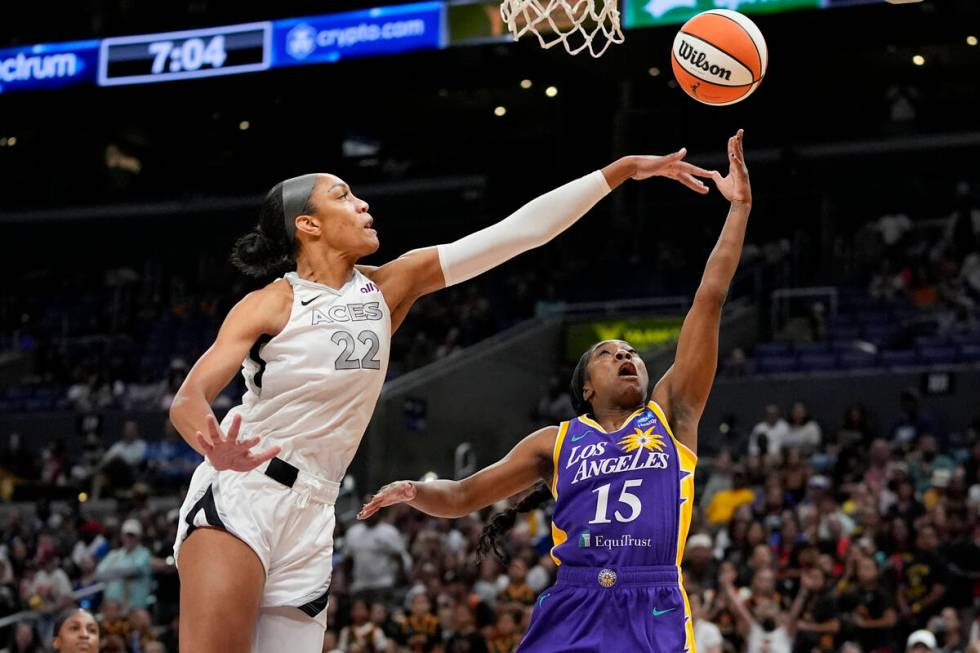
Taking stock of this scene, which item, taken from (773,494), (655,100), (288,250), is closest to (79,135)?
(655,100)

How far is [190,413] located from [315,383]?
1.45ft

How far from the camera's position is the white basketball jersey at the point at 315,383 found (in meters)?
4.34

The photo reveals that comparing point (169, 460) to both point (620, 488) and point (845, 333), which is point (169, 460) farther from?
point (620, 488)

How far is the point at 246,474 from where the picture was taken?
14.1ft

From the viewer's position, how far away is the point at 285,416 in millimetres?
4340

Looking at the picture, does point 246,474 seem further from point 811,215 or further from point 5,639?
point 811,215

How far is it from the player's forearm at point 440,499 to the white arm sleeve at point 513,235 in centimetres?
83

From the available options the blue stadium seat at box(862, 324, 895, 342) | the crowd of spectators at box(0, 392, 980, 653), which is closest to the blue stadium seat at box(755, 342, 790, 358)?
the blue stadium seat at box(862, 324, 895, 342)

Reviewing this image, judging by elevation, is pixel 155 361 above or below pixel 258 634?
above

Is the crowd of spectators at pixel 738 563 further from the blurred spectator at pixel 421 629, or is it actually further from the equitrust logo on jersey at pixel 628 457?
the equitrust logo on jersey at pixel 628 457

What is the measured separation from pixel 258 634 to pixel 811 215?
18487 mm

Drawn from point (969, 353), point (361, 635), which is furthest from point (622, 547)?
point (969, 353)

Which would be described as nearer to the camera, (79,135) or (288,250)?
(288,250)

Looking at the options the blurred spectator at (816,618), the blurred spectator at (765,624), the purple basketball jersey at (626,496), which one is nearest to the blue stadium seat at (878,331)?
the blurred spectator at (816,618)
